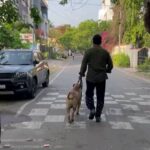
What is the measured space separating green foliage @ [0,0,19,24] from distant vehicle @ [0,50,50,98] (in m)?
2.20

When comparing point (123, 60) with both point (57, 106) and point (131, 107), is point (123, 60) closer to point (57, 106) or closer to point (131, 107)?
point (131, 107)

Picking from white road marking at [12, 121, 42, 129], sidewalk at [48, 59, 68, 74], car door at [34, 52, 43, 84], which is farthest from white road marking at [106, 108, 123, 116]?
sidewalk at [48, 59, 68, 74]

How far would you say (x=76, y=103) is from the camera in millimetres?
11938

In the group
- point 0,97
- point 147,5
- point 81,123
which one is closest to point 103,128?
point 81,123

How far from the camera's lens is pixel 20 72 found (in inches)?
680

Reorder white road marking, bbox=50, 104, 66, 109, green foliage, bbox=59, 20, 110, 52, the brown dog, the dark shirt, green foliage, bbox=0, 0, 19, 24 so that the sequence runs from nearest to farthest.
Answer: the brown dog → the dark shirt → white road marking, bbox=50, 104, 66, 109 → green foliage, bbox=0, 0, 19, 24 → green foliage, bbox=59, 20, 110, 52

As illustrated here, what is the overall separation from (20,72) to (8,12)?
8.68ft

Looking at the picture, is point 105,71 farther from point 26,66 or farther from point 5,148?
point 26,66

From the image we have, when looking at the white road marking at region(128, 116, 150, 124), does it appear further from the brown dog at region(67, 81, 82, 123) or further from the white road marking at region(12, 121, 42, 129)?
the white road marking at region(12, 121, 42, 129)

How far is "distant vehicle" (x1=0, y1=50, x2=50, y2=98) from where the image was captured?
17000 mm

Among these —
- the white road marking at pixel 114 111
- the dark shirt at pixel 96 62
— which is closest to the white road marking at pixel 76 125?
the dark shirt at pixel 96 62

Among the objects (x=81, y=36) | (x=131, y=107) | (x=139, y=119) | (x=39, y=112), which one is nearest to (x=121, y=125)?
(x=139, y=119)

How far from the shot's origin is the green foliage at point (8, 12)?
49.8ft

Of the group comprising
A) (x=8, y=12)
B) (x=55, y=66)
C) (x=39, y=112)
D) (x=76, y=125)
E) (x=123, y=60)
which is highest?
(x=8, y=12)
